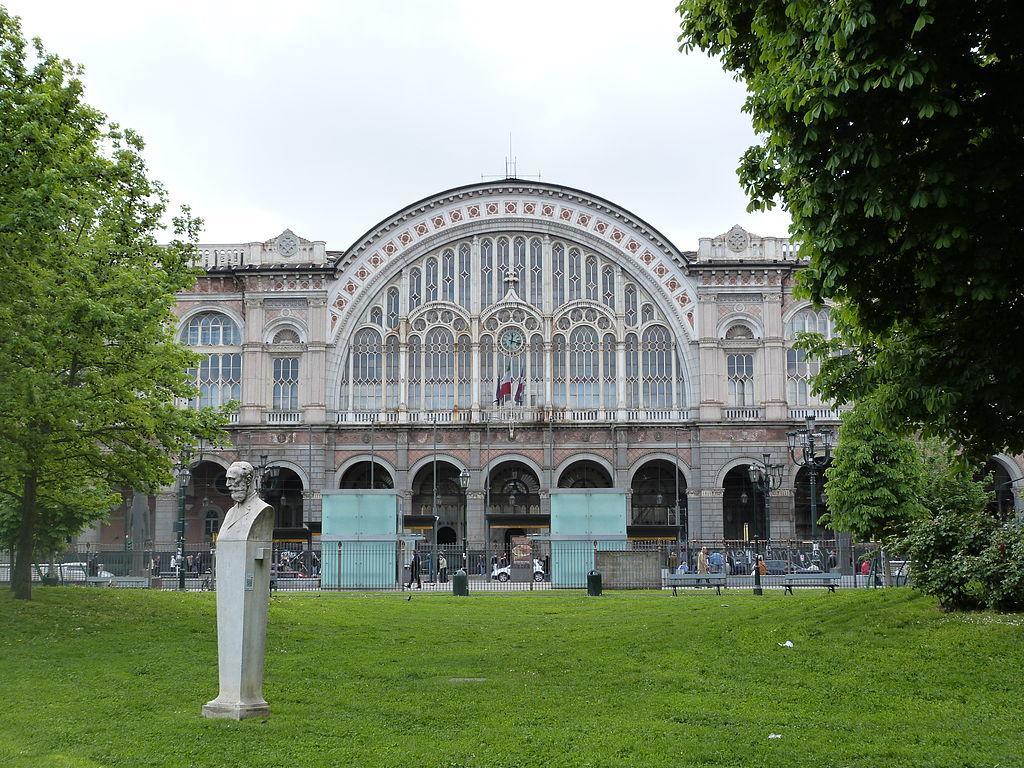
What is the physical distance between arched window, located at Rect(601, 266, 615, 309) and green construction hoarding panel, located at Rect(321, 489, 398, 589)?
22.1 meters

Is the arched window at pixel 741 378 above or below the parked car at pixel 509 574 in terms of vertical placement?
above

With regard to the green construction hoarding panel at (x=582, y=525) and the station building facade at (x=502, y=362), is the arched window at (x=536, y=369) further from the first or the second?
the green construction hoarding panel at (x=582, y=525)

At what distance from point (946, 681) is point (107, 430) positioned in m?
17.7

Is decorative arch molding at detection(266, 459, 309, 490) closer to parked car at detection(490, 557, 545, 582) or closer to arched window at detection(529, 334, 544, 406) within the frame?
parked car at detection(490, 557, 545, 582)

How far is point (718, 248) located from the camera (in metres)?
58.4

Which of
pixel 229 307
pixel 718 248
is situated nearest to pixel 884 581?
pixel 718 248

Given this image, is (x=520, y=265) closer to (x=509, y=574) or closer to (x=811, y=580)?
(x=509, y=574)

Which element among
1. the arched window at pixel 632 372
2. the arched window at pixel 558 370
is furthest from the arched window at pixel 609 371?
the arched window at pixel 558 370

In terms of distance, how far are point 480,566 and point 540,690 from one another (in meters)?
38.8

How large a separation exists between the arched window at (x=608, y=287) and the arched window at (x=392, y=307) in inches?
438

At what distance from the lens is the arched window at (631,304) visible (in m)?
58.5

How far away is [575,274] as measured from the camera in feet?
193

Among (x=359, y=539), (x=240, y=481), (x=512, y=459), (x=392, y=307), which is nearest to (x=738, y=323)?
(x=512, y=459)

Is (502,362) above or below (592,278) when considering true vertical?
below
